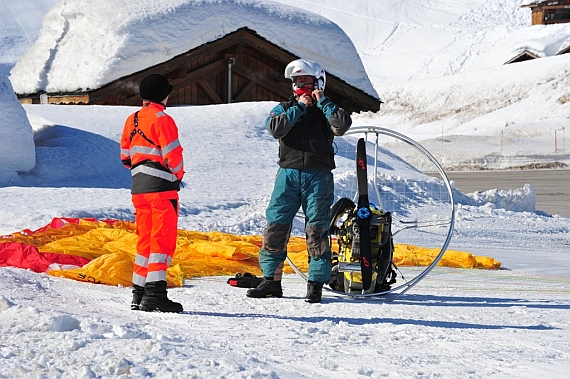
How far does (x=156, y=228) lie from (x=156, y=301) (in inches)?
18.3

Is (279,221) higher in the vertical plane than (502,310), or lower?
higher

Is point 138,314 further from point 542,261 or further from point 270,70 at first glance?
point 270,70

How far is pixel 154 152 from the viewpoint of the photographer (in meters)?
5.91

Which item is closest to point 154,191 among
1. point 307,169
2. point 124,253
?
point 307,169

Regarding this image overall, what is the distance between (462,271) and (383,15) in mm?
103509

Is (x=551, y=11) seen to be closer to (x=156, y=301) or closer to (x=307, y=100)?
(x=307, y=100)

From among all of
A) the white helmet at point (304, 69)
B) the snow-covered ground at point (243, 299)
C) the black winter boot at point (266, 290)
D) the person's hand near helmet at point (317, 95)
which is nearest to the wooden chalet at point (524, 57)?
the snow-covered ground at point (243, 299)

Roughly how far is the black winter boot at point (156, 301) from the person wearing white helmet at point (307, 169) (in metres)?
0.96

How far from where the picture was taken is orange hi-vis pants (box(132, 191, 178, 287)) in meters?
5.88

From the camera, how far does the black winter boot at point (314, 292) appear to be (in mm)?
6582

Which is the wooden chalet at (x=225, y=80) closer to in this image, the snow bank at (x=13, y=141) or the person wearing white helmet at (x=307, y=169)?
the snow bank at (x=13, y=141)

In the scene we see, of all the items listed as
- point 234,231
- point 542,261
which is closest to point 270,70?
point 234,231

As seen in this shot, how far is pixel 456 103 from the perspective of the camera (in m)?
61.8

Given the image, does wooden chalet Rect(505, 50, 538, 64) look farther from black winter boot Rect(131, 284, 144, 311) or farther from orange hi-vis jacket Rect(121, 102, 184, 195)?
black winter boot Rect(131, 284, 144, 311)
